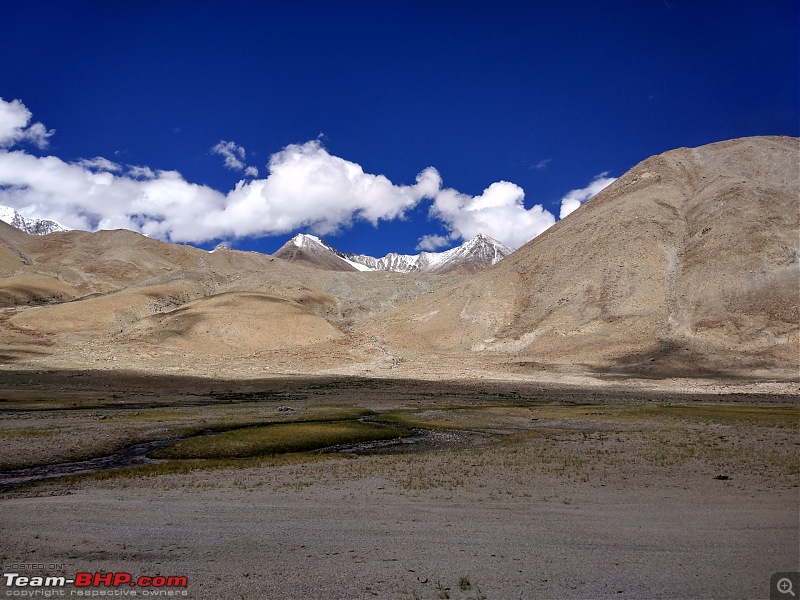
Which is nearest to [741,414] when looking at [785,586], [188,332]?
[785,586]

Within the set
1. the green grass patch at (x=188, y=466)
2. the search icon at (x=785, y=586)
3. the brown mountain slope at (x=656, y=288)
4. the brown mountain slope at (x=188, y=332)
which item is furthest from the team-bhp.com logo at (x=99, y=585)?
the brown mountain slope at (x=656, y=288)

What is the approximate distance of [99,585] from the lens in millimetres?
13234

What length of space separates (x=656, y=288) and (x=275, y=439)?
11392 cm

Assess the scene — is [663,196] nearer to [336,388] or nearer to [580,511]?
[336,388]

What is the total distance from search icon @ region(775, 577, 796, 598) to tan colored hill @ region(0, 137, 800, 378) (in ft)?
313

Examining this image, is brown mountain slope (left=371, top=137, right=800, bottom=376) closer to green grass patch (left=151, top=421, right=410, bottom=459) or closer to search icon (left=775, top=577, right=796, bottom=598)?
green grass patch (left=151, top=421, right=410, bottom=459)

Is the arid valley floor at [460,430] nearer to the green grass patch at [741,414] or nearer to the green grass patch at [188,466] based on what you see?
the green grass patch at [188,466]

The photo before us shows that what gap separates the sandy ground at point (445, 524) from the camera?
13.6 metres

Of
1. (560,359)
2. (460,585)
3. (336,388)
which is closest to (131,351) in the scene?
(336,388)

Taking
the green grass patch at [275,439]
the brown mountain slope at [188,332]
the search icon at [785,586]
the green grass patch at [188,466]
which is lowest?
the green grass patch at [275,439]

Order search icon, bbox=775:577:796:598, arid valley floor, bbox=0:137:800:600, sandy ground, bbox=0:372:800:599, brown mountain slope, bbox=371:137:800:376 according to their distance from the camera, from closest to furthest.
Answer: search icon, bbox=775:577:796:598 → sandy ground, bbox=0:372:800:599 → arid valley floor, bbox=0:137:800:600 → brown mountain slope, bbox=371:137:800:376

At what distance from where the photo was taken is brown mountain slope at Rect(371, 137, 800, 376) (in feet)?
363

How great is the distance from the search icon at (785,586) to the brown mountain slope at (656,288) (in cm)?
9806

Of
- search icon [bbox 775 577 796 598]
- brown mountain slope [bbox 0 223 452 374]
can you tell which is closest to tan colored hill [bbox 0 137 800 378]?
brown mountain slope [bbox 0 223 452 374]
